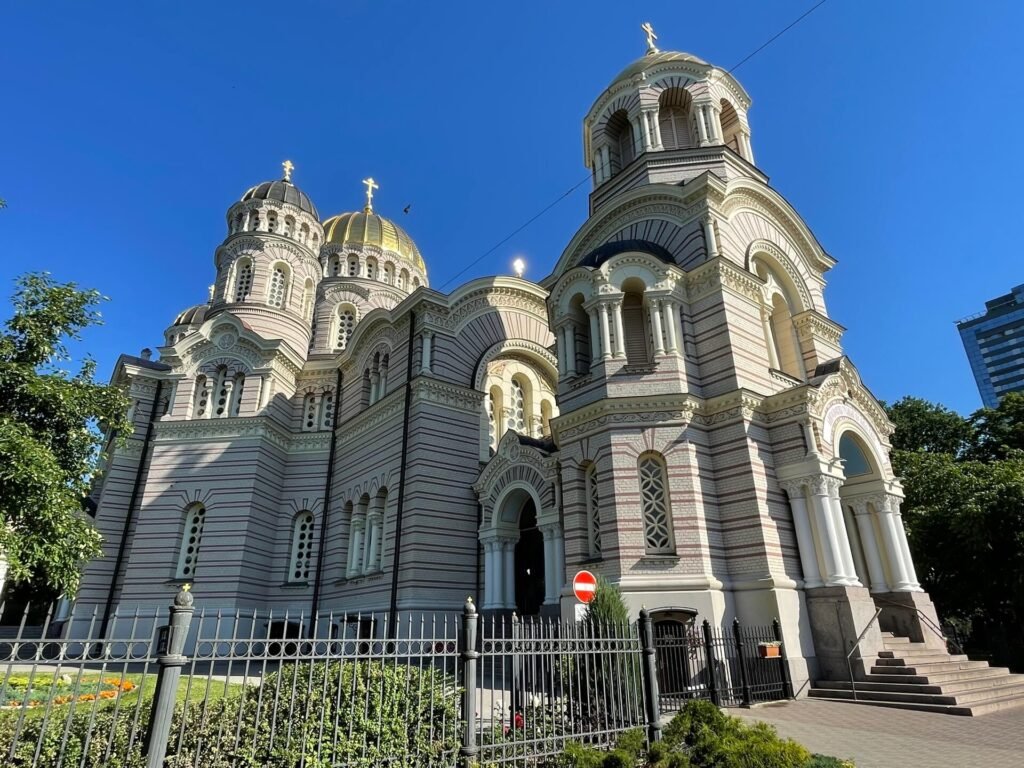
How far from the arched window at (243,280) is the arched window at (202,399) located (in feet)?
17.5

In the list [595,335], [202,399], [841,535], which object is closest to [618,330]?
[595,335]

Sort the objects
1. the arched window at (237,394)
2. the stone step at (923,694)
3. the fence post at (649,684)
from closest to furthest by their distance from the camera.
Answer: the fence post at (649,684) → the stone step at (923,694) → the arched window at (237,394)

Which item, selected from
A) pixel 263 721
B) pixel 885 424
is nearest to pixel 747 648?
pixel 885 424

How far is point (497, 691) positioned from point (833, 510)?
27.2ft

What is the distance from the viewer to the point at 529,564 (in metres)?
18.9

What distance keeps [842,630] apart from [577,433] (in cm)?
687

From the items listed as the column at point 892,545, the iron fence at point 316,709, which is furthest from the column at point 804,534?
the iron fence at point 316,709

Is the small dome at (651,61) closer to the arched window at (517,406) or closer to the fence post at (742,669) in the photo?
the arched window at (517,406)

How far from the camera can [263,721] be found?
5.90m

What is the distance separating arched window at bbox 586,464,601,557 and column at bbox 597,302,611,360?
2823 mm

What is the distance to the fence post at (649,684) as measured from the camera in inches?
314

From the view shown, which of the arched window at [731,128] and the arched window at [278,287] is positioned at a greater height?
the arched window at [731,128]

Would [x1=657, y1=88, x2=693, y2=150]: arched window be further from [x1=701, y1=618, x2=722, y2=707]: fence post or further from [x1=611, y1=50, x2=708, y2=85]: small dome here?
[x1=701, y1=618, x2=722, y2=707]: fence post

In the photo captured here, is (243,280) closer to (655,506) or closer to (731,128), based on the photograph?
(731,128)
